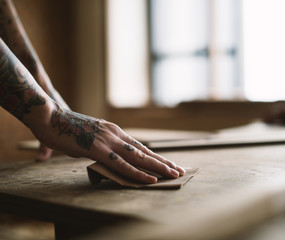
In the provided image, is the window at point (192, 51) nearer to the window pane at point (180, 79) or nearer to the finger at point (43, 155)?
the window pane at point (180, 79)

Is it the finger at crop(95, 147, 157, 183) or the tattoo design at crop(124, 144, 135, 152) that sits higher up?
the tattoo design at crop(124, 144, 135, 152)

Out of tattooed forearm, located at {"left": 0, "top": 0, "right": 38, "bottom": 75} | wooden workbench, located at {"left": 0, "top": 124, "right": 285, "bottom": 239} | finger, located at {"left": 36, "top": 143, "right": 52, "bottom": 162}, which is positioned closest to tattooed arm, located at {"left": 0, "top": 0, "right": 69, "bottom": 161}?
tattooed forearm, located at {"left": 0, "top": 0, "right": 38, "bottom": 75}

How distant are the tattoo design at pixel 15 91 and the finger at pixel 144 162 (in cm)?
24

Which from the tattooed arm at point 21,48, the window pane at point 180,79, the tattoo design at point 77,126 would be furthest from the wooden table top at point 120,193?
the window pane at point 180,79

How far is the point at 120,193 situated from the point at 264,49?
10.5 feet

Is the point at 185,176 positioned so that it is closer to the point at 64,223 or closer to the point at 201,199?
the point at 201,199

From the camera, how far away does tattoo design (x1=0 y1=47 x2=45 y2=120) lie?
3.23ft

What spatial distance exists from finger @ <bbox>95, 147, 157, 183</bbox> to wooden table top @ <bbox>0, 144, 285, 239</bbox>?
0.13 ft

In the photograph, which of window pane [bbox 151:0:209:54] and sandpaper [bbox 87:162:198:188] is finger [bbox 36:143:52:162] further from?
window pane [bbox 151:0:209:54]

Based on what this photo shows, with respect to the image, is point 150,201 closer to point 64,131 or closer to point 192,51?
point 64,131

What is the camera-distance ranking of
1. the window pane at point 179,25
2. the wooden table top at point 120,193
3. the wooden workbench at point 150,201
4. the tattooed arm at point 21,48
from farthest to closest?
the window pane at point 179,25, the tattooed arm at point 21,48, the wooden table top at point 120,193, the wooden workbench at point 150,201

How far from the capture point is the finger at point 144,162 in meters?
0.97

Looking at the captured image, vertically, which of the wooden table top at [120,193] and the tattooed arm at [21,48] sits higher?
the tattooed arm at [21,48]

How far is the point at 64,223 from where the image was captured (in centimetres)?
76
